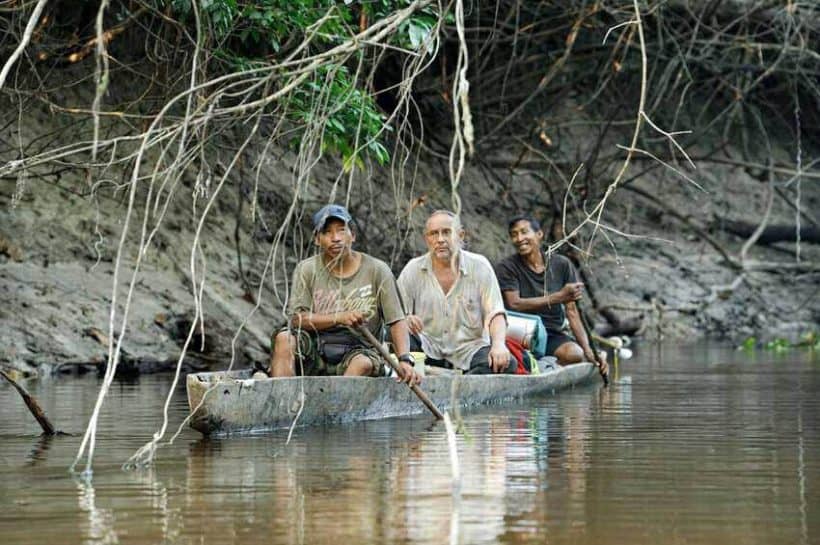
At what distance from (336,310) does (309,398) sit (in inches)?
25.2

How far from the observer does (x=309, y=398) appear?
27.8 ft

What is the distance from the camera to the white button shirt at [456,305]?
33.2 feet

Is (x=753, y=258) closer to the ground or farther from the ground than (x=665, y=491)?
farther from the ground

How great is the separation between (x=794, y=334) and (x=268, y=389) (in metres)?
12.7

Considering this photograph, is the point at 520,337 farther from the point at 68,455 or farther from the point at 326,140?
the point at 68,455

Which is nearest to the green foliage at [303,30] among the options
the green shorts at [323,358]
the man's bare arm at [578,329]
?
the green shorts at [323,358]

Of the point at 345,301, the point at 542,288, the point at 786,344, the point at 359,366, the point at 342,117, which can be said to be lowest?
the point at 359,366

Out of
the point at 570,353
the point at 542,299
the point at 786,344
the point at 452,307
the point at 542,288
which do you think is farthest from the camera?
the point at 786,344

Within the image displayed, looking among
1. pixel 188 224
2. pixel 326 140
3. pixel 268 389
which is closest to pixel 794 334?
pixel 188 224

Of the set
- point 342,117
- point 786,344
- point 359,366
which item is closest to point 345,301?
point 359,366

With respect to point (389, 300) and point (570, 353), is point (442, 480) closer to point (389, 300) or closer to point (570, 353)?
point (389, 300)

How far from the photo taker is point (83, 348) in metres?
13.5

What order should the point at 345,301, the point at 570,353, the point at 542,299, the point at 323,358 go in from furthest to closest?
the point at 570,353, the point at 542,299, the point at 323,358, the point at 345,301

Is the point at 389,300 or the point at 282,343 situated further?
the point at 389,300
